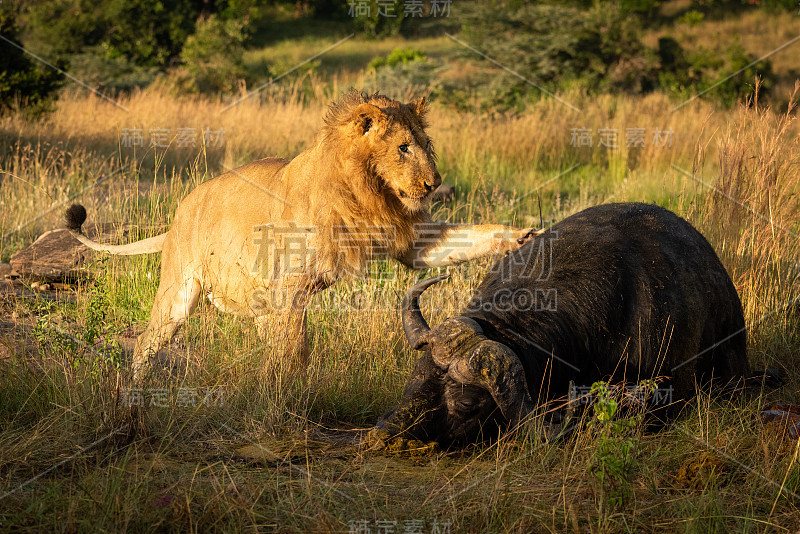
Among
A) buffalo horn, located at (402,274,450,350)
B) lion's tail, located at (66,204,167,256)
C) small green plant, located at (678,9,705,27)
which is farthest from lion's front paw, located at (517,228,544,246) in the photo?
small green plant, located at (678,9,705,27)

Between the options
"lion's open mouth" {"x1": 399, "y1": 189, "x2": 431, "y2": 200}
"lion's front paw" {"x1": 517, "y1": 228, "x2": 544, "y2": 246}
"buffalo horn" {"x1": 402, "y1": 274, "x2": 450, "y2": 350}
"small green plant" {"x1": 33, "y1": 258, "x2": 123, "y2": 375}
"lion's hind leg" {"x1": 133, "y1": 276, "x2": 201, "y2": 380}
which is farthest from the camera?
"lion's hind leg" {"x1": 133, "y1": 276, "x2": 201, "y2": 380}

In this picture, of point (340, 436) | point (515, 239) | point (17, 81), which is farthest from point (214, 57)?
point (340, 436)

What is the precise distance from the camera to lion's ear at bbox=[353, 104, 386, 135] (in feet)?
17.6

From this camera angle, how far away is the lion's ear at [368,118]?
5363 mm

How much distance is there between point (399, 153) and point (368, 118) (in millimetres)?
306

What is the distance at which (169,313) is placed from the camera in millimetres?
6277

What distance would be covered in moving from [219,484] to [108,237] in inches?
201

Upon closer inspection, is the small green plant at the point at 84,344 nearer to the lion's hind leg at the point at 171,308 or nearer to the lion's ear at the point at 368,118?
the lion's hind leg at the point at 171,308

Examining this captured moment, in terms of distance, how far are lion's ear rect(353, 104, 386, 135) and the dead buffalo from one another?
3.97 ft

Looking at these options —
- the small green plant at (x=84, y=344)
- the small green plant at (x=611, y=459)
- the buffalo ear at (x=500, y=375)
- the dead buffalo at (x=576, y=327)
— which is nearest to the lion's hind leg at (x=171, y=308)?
the small green plant at (x=84, y=344)

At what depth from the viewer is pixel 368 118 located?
5430mm

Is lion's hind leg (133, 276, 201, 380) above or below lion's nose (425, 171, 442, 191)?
below

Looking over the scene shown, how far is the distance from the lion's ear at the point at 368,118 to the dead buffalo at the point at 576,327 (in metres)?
1.21

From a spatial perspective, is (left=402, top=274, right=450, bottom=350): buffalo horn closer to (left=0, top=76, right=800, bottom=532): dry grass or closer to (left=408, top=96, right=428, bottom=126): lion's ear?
(left=0, top=76, right=800, bottom=532): dry grass
